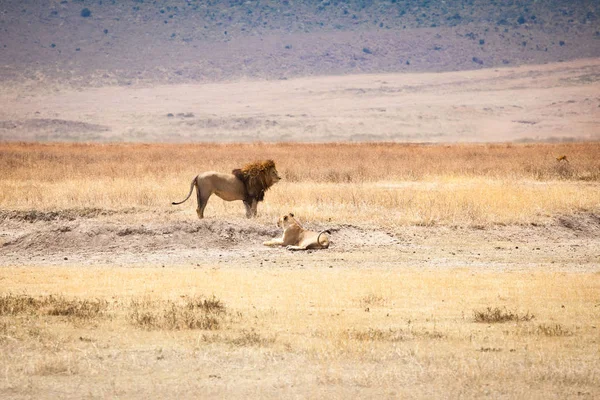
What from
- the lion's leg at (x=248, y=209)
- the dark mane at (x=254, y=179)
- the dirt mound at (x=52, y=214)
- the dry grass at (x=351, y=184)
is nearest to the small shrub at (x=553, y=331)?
the dry grass at (x=351, y=184)

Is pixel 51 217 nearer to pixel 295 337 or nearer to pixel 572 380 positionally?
pixel 295 337

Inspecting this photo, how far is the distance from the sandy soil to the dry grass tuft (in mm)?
75131

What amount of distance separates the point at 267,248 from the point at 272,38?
12223cm

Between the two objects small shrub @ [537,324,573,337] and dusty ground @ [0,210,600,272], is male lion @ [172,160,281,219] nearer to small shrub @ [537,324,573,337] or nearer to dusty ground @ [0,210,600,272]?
dusty ground @ [0,210,600,272]

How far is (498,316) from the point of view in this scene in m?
11.1

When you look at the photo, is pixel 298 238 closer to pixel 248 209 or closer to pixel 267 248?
pixel 267 248

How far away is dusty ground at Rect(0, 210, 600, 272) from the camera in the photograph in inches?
648

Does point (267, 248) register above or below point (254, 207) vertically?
below

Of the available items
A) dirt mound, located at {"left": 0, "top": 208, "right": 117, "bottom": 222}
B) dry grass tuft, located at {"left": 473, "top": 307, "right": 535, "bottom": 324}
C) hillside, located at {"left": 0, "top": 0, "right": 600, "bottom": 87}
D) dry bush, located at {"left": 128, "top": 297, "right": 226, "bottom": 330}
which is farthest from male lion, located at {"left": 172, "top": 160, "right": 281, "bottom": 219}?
hillside, located at {"left": 0, "top": 0, "right": 600, "bottom": 87}

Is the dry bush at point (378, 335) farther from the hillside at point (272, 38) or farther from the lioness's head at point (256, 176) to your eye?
the hillside at point (272, 38)

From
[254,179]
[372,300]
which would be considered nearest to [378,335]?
[372,300]

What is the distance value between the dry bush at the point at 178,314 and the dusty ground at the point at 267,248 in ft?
13.0

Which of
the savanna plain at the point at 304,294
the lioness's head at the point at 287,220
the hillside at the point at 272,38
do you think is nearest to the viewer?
the savanna plain at the point at 304,294

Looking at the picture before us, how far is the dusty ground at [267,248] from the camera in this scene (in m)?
16.5
